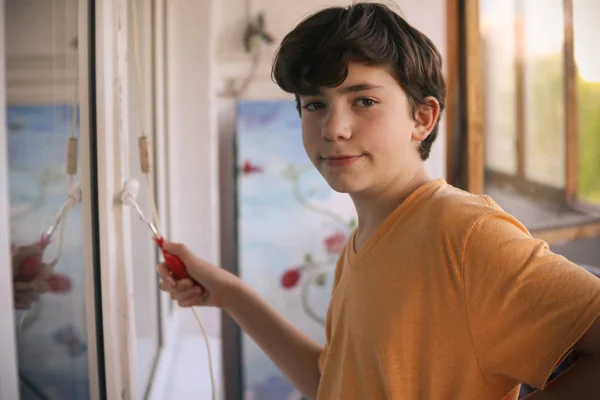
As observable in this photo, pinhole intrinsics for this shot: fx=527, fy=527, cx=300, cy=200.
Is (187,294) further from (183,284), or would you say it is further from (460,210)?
(460,210)

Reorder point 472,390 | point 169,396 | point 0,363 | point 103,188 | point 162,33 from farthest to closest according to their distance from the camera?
point 162,33
point 169,396
point 103,188
point 472,390
point 0,363

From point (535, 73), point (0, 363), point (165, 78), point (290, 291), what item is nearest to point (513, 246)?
point (0, 363)

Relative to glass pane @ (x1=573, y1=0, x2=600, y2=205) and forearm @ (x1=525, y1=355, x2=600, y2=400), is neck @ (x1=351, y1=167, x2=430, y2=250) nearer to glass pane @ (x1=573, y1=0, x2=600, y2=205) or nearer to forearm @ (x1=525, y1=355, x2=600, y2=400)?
forearm @ (x1=525, y1=355, x2=600, y2=400)

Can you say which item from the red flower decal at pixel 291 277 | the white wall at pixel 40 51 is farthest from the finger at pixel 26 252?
the red flower decal at pixel 291 277

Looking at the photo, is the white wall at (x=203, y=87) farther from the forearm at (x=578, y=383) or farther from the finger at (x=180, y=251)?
the forearm at (x=578, y=383)

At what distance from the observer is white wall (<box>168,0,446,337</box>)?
1517 mm

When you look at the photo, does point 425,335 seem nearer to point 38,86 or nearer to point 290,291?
point 38,86

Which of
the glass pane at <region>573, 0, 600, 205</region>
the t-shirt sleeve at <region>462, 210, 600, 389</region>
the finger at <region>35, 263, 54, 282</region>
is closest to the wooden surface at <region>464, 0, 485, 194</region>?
the glass pane at <region>573, 0, 600, 205</region>

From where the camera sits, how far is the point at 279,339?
0.88 metres

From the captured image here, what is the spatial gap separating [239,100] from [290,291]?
25.9 inches

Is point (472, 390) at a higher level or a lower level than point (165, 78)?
lower

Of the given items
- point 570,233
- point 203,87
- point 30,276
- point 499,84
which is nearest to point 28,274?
point 30,276

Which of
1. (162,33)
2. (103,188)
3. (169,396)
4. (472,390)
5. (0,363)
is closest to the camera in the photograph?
(0,363)

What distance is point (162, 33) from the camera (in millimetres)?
1357
